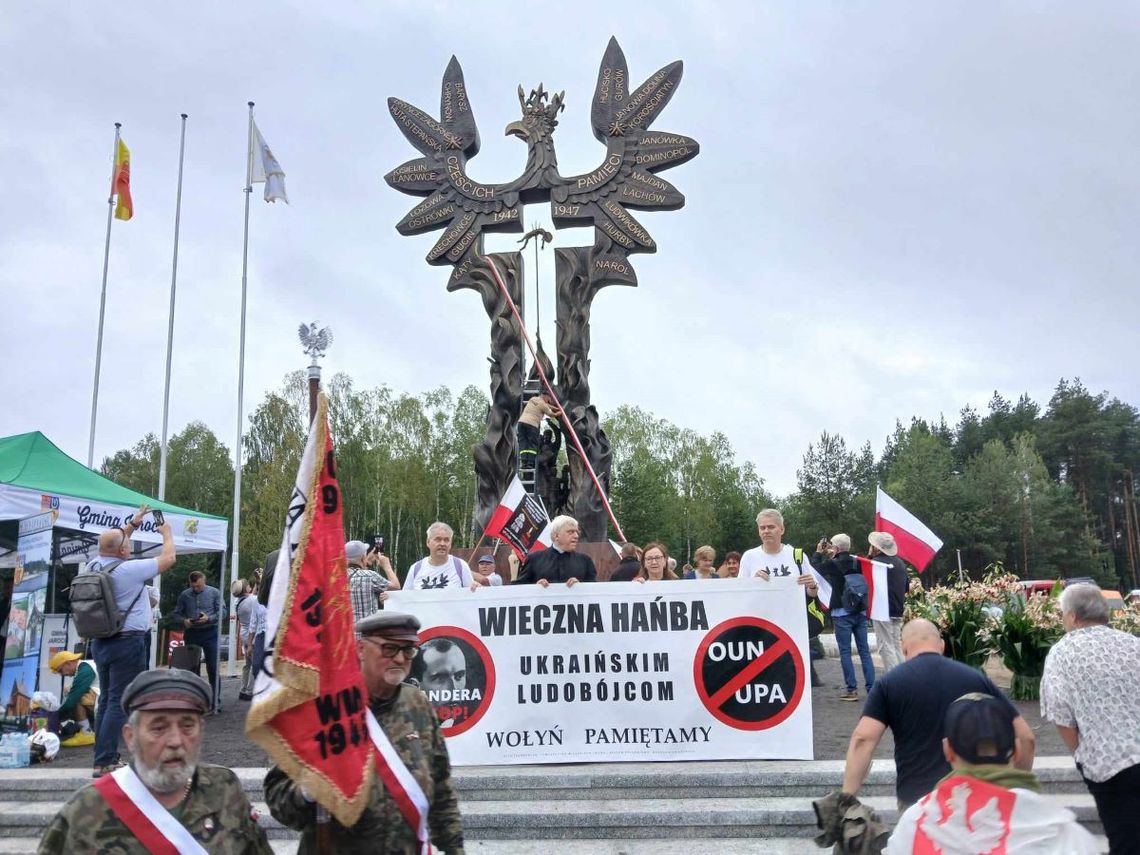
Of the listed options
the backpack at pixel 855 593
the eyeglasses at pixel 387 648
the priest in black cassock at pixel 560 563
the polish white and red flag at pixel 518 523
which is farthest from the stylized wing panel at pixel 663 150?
the eyeglasses at pixel 387 648

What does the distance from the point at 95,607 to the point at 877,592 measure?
6.79 metres

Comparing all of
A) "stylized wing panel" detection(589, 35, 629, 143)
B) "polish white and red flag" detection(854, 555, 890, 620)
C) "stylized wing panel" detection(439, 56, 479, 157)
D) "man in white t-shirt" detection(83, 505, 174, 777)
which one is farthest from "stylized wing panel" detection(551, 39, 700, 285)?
"man in white t-shirt" detection(83, 505, 174, 777)

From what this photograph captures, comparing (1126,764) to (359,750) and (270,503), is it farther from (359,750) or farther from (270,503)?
(270,503)

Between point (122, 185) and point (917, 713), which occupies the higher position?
point (122, 185)

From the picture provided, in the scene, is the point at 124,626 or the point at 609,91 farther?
the point at 609,91

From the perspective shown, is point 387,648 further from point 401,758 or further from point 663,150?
point 663,150

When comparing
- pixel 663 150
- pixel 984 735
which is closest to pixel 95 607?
pixel 984 735

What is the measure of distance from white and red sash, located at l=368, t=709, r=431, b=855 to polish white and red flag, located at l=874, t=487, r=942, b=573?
22.5ft

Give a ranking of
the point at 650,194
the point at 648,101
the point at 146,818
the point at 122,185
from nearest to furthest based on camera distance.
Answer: the point at 146,818
the point at 650,194
the point at 648,101
the point at 122,185

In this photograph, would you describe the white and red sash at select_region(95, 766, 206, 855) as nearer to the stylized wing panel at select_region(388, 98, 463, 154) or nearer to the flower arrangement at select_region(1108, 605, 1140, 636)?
the flower arrangement at select_region(1108, 605, 1140, 636)

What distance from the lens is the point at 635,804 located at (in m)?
5.77

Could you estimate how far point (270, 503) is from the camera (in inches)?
1624

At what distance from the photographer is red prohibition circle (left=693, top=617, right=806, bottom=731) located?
21.3ft

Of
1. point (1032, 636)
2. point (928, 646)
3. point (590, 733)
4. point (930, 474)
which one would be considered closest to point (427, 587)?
point (590, 733)
